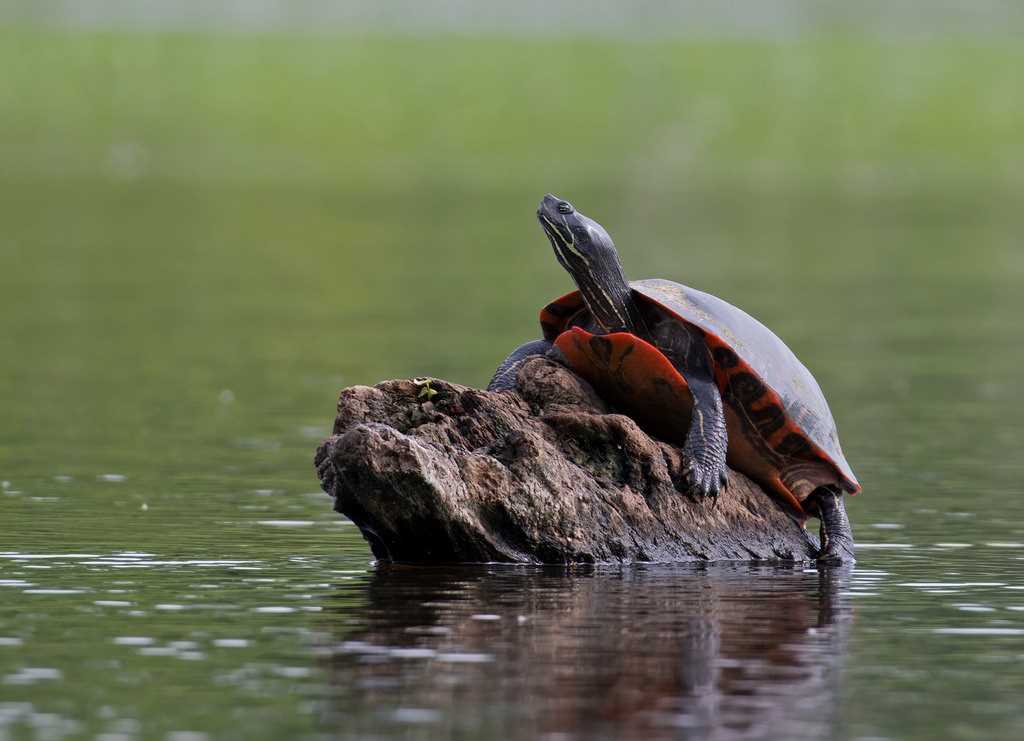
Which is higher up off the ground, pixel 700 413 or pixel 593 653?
pixel 700 413

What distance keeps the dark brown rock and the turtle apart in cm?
26

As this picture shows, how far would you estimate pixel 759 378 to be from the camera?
13.8m

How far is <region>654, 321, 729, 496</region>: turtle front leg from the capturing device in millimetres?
13383

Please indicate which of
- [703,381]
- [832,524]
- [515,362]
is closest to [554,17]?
[515,362]

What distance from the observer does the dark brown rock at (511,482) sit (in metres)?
12.7

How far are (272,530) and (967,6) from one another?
130535 millimetres

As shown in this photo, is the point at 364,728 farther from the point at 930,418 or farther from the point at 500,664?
the point at 930,418

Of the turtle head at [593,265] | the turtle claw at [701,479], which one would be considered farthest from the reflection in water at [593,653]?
the turtle head at [593,265]

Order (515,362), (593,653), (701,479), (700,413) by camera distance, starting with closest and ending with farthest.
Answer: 1. (593,653)
2. (701,479)
3. (700,413)
4. (515,362)

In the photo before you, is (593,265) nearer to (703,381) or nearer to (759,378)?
(703,381)

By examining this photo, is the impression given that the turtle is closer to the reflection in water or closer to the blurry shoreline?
the reflection in water

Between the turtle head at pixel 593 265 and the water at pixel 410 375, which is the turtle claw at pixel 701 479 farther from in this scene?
the turtle head at pixel 593 265

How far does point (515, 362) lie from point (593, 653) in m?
4.18

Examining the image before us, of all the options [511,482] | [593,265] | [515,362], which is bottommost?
[511,482]
